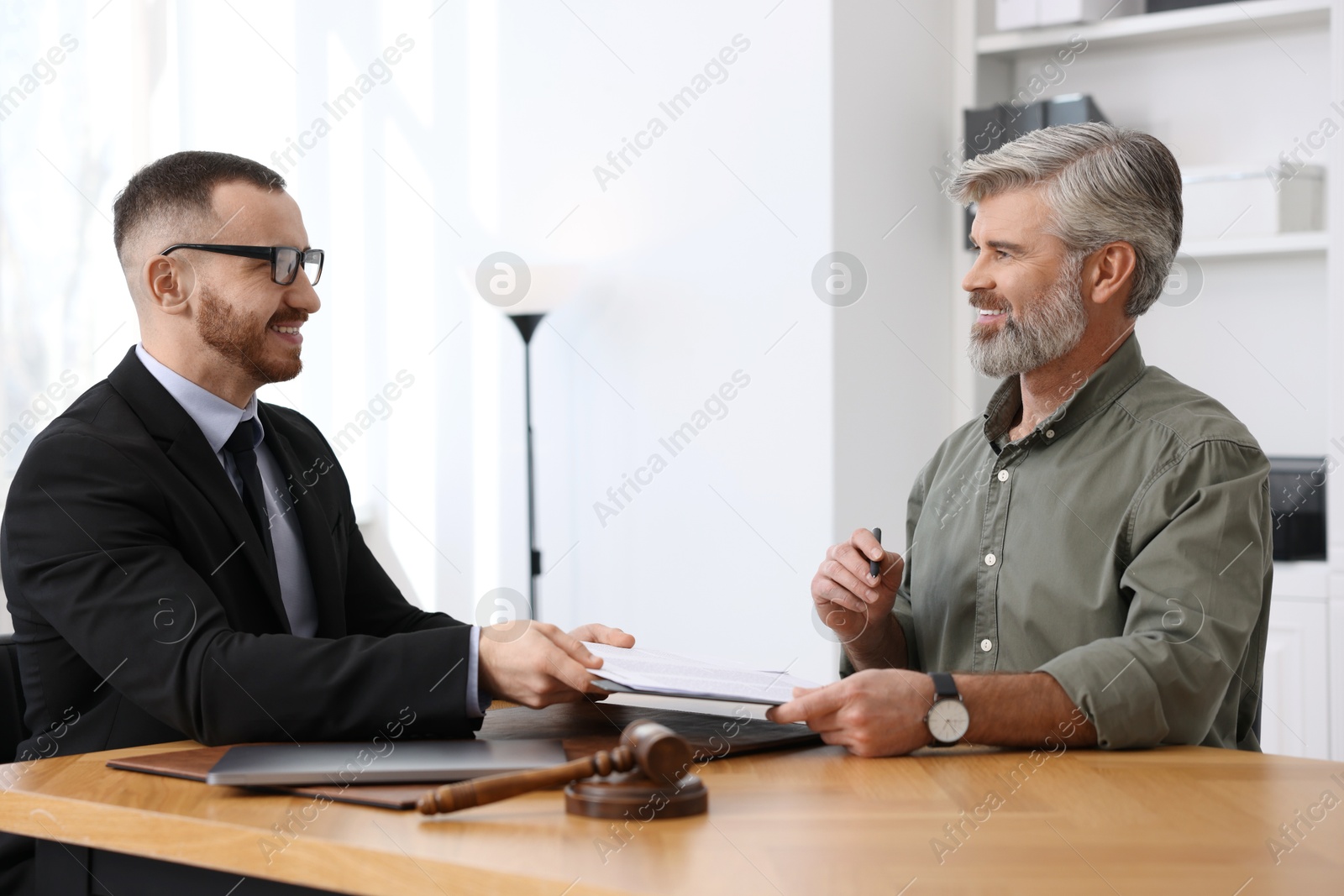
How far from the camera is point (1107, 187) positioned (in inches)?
73.3

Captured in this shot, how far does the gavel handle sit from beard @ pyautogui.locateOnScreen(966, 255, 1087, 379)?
1059mm

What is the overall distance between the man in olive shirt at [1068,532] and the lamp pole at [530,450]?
179 centimetres

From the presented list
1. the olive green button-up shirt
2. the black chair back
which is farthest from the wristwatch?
the black chair back

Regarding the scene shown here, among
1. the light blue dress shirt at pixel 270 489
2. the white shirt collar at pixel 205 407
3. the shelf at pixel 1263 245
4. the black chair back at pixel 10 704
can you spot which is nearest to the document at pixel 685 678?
the light blue dress shirt at pixel 270 489

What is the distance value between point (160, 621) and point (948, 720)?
85 centimetres

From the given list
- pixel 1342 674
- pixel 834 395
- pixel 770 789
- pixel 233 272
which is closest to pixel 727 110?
pixel 834 395

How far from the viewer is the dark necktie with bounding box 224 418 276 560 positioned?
5.71 feet

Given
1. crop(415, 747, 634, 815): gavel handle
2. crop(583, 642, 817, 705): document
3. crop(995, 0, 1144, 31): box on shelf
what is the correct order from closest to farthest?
crop(415, 747, 634, 815): gavel handle < crop(583, 642, 817, 705): document < crop(995, 0, 1144, 31): box on shelf

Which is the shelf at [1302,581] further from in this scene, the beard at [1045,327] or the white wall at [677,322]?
the beard at [1045,327]

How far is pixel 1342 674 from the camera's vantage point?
323 cm

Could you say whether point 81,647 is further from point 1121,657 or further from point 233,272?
point 1121,657

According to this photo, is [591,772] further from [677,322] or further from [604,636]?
[677,322]

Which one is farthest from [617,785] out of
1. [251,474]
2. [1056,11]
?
[1056,11]

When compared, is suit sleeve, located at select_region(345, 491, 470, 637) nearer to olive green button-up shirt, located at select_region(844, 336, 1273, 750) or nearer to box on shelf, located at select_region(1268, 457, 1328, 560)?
olive green button-up shirt, located at select_region(844, 336, 1273, 750)
